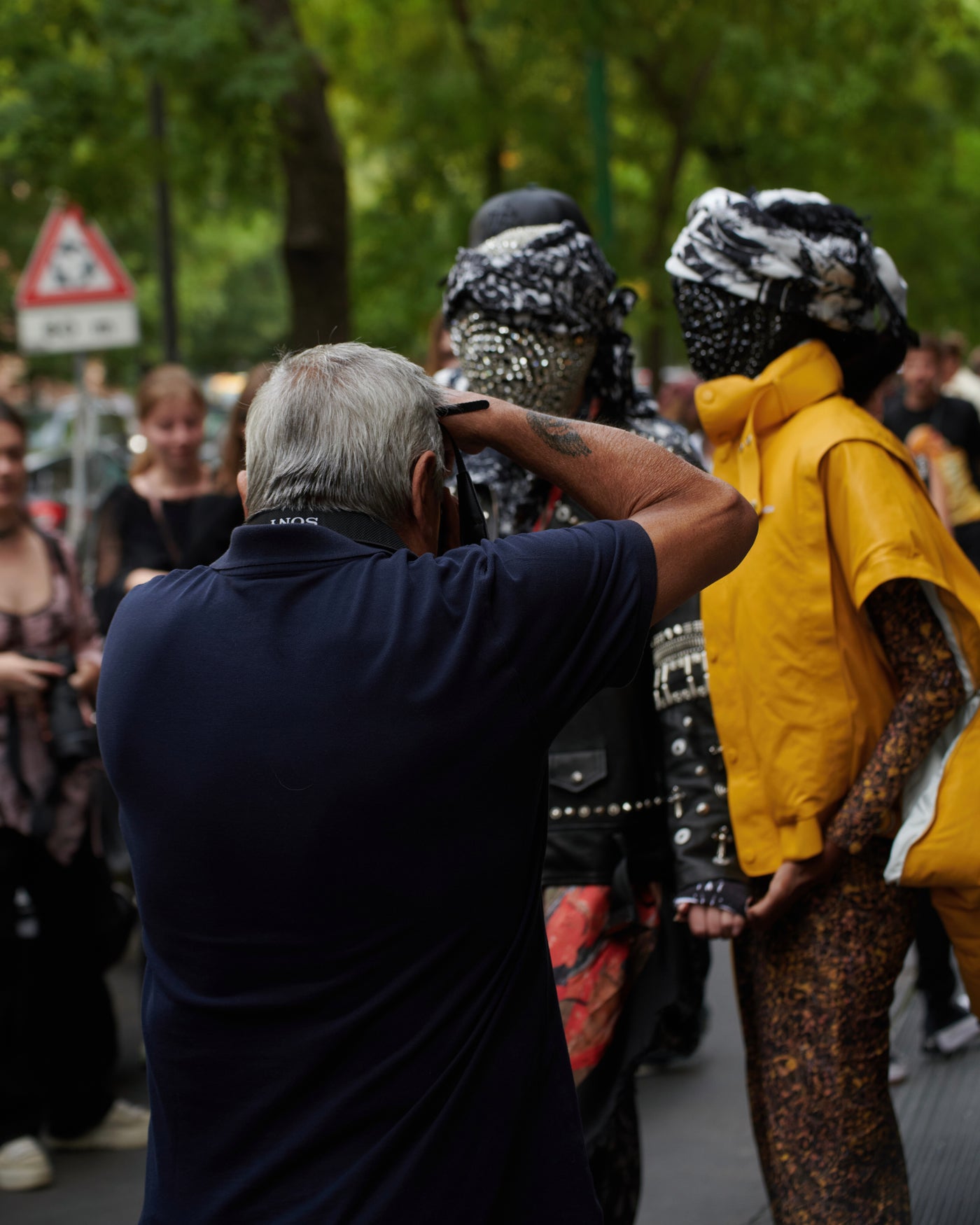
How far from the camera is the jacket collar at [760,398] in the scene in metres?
3.02

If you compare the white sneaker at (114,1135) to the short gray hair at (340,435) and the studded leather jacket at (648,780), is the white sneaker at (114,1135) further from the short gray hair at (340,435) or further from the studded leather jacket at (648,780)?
the short gray hair at (340,435)

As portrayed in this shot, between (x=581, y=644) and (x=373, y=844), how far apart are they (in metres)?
0.34

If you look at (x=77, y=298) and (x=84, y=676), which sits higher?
(x=77, y=298)

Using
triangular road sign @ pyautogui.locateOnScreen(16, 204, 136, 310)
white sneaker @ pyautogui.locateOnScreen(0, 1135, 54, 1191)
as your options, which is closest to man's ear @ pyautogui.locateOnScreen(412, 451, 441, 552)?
white sneaker @ pyautogui.locateOnScreen(0, 1135, 54, 1191)

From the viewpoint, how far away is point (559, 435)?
2197 millimetres

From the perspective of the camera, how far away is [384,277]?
1246 cm

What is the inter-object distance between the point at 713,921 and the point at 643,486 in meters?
1.14

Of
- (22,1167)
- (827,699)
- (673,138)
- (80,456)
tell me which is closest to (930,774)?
(827,699)

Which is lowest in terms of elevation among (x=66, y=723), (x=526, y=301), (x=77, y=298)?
(x=66, y=723)

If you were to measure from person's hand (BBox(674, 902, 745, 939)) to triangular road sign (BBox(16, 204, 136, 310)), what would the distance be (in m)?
8.21

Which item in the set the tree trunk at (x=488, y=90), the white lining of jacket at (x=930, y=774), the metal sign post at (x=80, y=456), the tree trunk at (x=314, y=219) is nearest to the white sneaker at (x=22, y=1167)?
the white lining of jacket at (x=930, y=774)

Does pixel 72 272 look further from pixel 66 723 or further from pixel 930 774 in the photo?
pixel 930 774

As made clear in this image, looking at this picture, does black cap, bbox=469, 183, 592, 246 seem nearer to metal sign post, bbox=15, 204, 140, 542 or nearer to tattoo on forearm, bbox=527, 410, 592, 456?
tattoo on forearm, bbox=527, 410, 592, 456

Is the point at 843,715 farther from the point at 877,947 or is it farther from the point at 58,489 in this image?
the point at 58,489
